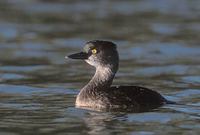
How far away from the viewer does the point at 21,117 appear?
14.2 metres

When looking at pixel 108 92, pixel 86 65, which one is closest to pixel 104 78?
pixel 108 92

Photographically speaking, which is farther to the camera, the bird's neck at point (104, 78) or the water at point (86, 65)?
the bird's neck at point (104, 78)

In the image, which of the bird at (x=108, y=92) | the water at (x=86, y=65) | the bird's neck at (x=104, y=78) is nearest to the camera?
the water at (x=86, y=65)

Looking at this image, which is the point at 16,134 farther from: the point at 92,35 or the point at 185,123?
the point at 92,35

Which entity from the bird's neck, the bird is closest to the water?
the bird

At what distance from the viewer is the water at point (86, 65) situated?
1384 cm

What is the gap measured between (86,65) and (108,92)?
20.8 feet

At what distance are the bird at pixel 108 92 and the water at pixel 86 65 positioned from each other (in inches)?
9.9

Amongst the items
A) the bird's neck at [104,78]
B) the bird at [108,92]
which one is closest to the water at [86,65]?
the bird at [108,92]

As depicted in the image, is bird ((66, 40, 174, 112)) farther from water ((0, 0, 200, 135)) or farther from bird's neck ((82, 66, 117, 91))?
water ((0, 0, 200, 135))

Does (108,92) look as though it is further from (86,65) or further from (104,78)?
(86,65)

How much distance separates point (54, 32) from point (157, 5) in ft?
21.6

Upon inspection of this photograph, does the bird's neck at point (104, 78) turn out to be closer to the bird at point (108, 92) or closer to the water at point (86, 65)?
the bird at point (108, 92)

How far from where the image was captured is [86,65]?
69.6ft
